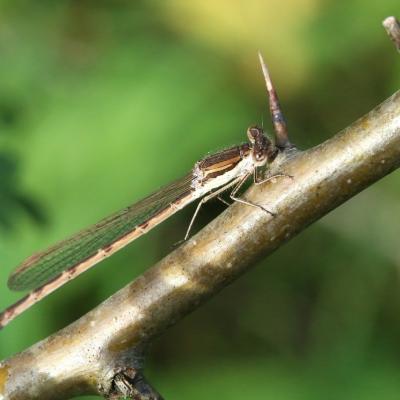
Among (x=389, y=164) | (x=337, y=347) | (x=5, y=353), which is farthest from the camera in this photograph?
(x=337, y=347)

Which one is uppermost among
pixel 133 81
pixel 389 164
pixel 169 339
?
pixel 133 81

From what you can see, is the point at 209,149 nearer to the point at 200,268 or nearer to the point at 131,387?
the point at 200,268

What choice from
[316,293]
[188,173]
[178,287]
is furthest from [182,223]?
[178,287]

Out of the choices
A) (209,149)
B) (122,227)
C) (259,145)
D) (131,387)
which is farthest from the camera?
(209,149)

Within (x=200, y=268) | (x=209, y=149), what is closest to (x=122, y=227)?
(x=209, y=149)

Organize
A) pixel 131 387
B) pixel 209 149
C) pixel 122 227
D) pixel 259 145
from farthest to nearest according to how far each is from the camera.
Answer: pixel 209 149 → pixel 122 227 → pixel 259 145 → pixel 131 387

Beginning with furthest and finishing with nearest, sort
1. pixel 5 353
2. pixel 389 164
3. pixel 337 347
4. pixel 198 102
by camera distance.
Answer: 1. pixel 198 102
2. pixel 337 347
3. pixel 5 353
4. pixel 389 164

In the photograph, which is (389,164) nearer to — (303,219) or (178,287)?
(303,219)
